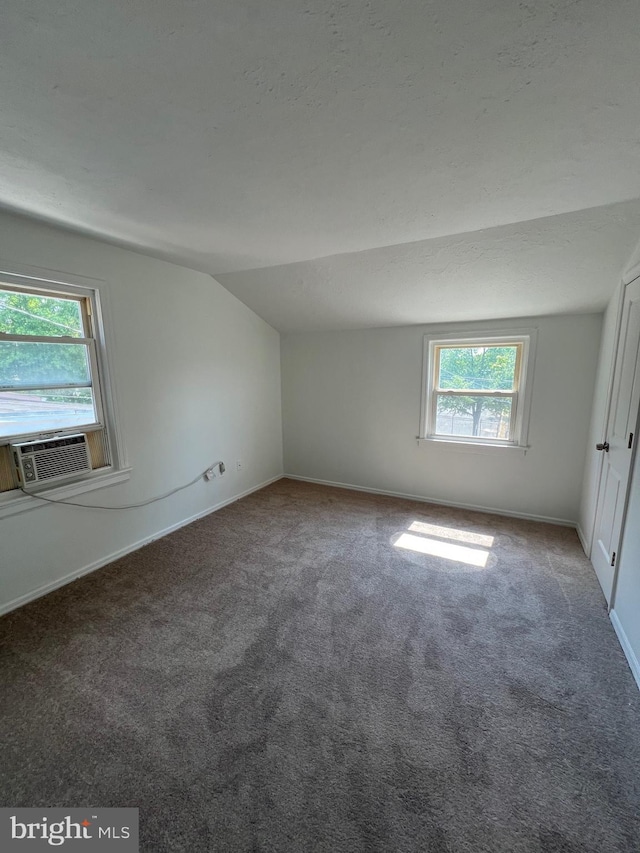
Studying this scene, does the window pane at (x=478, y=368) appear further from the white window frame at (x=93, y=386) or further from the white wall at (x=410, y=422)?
the white window frame at (x=93, y=386)

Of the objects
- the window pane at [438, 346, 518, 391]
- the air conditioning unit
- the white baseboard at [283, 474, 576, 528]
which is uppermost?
the window pane at [438, 346, 518, 391]

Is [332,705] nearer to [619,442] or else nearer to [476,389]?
[619,442]

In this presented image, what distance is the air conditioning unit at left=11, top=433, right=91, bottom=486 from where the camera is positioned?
6.79 ft

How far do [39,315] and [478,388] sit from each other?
12.1 feet

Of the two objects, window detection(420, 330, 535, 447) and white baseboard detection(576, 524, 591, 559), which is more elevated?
window detection(420, 330, 535, 447)

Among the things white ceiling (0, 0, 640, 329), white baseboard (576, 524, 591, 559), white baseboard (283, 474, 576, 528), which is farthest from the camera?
white baseboard (283, 474, 576, 528)

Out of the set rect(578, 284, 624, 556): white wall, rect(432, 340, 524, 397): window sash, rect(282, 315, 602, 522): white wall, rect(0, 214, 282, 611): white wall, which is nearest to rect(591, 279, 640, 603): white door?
rect(578, 284, 624, 556): white wall

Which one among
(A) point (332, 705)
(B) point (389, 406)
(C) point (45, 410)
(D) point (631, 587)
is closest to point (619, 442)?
(D) point (631, 587)

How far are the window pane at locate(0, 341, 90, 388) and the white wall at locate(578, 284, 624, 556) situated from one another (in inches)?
148

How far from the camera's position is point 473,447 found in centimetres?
344

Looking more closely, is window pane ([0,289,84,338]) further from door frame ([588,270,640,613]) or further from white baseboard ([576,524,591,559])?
white baseboard ([576,524,591,559])

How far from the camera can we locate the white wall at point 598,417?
2.38 metres

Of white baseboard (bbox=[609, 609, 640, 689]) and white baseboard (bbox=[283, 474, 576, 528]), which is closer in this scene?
white baseboard (bbox=[609, 609, 640, 689])

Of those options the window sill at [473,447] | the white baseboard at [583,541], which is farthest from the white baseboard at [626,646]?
the window sill at [473,447]
